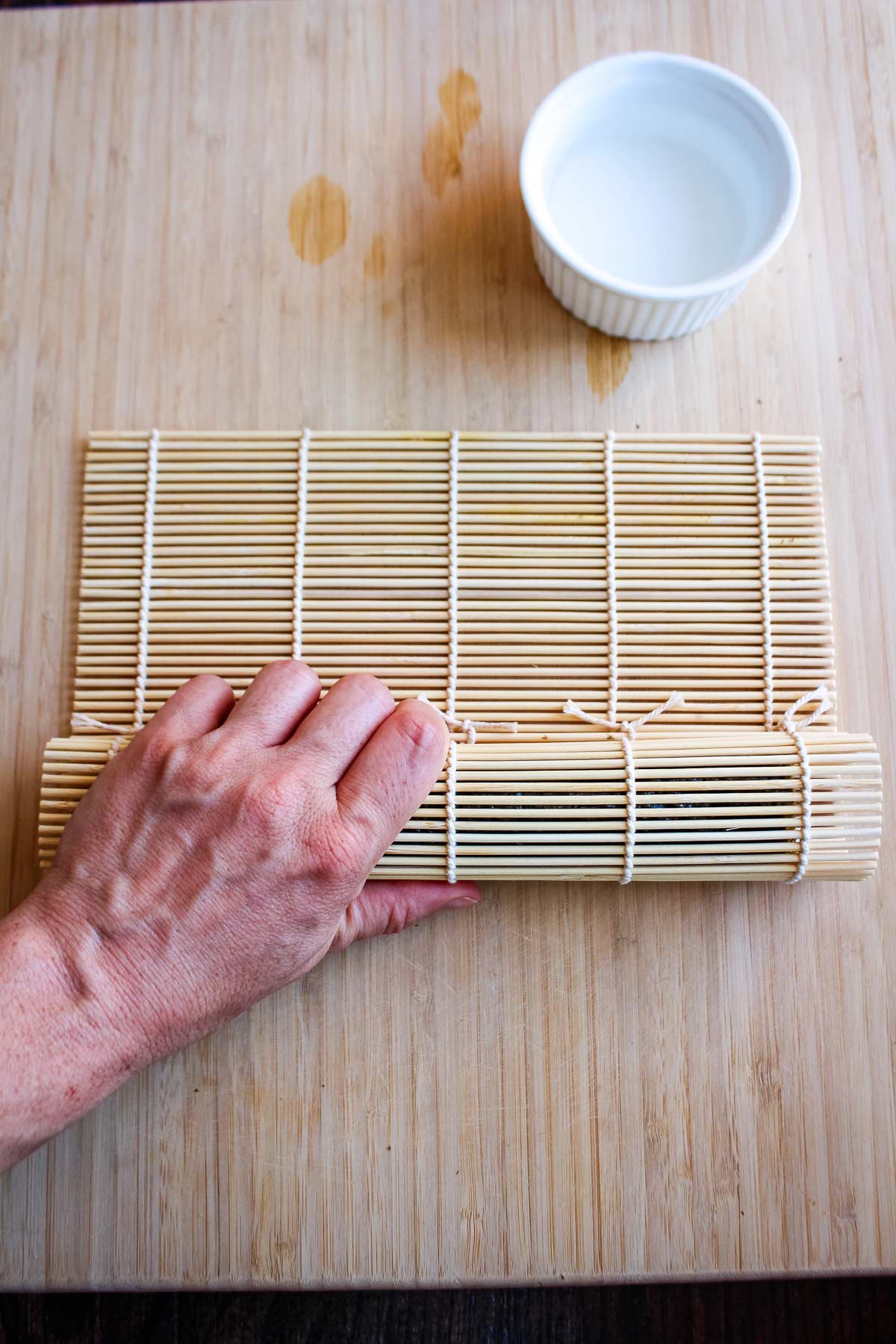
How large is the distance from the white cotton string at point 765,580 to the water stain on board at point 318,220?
462 millimetres

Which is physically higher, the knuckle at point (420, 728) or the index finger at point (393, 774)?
the knuckle at point (420, 728)

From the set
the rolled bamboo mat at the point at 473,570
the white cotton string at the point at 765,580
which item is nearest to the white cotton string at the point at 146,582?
the rolled bamboo mat at the point at 473,570

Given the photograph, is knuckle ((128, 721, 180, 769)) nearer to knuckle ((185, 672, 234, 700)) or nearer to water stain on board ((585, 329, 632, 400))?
knuckle ((185, 672, 234, 700))

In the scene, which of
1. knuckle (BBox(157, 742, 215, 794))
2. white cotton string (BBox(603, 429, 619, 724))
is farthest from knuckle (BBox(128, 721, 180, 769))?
white cotton string (BBox(603, 429, 619, 724))

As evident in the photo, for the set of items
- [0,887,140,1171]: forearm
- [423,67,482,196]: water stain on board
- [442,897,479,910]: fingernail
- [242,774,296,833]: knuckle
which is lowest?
[0,887,140,1171]: forearm

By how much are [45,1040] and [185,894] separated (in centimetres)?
14

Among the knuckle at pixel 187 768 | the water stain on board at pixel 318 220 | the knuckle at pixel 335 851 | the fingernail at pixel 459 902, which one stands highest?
the water stain on board at pixel 318 220

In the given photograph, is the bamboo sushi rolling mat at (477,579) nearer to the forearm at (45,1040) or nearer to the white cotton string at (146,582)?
the white cotton string at (146,582)

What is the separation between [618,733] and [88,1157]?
23.3 inches

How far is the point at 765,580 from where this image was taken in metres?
0.87

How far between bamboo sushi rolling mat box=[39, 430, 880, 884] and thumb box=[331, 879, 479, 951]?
0.43 feet

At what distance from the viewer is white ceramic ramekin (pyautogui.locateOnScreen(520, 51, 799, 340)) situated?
83 cm

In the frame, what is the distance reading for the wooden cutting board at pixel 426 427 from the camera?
81 cm

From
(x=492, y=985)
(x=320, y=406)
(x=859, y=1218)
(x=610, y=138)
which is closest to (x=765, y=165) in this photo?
(x=610, y=138)
